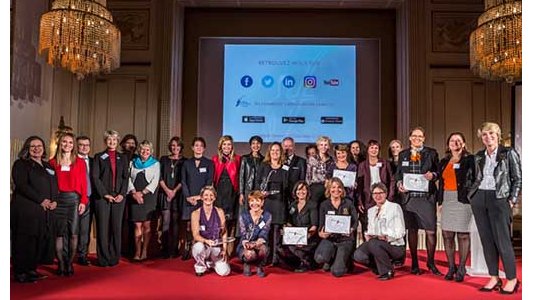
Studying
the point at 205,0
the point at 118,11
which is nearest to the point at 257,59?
the point at 205,0

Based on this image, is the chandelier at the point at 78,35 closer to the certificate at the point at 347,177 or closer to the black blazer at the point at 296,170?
the black blazer at the point at 296,170

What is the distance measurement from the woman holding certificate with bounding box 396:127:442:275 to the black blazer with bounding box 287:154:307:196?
0.90m

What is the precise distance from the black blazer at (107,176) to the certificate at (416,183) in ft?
8.34

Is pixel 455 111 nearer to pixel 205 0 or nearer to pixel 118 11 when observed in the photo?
pixel 205 0

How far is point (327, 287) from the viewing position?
3908 mm

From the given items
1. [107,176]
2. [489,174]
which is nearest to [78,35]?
[107,176]

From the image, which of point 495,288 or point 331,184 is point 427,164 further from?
point 495,288

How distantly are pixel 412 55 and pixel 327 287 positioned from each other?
12.8 ft

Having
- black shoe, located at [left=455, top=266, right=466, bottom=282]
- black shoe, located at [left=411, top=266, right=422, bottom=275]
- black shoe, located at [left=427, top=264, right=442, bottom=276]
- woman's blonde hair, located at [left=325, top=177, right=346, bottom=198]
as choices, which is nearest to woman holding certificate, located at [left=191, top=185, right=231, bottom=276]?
woman's blonde hair, located at [left=325, top=177, right=346, bottom=198]

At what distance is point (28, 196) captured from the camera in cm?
397

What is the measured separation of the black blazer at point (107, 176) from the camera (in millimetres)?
4699

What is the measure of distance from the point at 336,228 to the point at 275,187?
0.68m

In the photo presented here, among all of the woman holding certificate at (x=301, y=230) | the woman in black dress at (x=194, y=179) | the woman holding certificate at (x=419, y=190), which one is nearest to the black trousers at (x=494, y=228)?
the woman holding certificate at (x=419, y=190)

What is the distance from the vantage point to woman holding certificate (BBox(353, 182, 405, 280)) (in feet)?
14.0
